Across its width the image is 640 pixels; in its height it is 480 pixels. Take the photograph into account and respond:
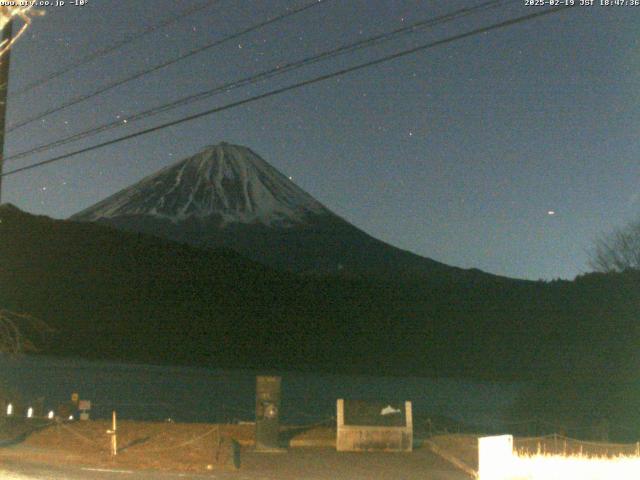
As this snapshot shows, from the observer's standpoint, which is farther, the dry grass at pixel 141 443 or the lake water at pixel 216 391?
the lake water at pixel 216 391

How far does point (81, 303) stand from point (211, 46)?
10606 centimetres

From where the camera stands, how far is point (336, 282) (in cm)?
14688

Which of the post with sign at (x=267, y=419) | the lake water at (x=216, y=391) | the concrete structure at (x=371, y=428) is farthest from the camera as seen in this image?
the lake water at (x=216, y=391)

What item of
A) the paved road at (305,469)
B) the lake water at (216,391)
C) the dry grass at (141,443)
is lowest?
the lake water at (216,391)

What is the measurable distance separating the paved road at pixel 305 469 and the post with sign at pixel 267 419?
1.00ft

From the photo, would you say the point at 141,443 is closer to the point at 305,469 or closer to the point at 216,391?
the point at 305,469

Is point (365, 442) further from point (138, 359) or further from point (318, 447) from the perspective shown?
point (138, 359)

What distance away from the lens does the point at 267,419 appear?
1823 centimetres

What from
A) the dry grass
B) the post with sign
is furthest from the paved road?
the dry grass

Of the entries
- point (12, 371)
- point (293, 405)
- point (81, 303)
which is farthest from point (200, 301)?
point (293, 405)

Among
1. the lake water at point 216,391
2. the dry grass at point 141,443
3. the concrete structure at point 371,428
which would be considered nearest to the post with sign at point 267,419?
the dry grass at point 141,443

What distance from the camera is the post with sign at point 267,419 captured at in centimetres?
1820

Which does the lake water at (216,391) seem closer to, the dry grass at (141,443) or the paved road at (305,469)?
the dry grass at (141,443)

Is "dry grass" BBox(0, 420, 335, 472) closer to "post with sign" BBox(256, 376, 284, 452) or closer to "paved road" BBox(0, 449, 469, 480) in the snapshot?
"paved road" BBox(0, 449, 469, 480)
